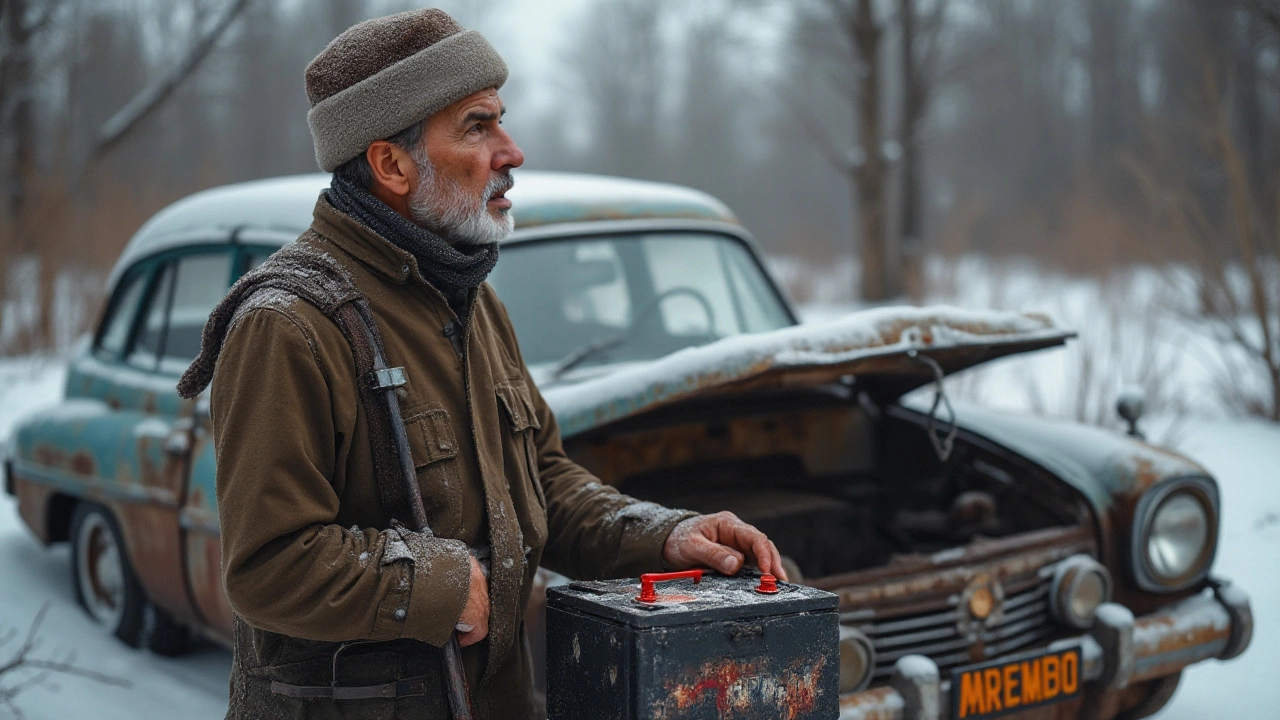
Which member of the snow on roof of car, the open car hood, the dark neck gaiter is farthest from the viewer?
the snow on roof of car

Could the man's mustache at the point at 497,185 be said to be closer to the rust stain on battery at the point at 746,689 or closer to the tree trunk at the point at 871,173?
the rust stain on battery at the point at 746,689

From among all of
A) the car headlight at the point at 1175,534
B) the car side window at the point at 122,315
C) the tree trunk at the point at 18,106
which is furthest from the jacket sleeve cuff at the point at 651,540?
the tree trunk at the point at 18,106

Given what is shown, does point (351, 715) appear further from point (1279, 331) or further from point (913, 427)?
point (1279, 331)

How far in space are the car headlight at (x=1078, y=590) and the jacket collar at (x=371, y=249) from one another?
207 cm

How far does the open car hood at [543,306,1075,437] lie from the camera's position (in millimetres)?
2529

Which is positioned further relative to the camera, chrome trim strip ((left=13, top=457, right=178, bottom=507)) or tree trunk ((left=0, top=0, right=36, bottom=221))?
tree trunk ((left=0, top=0, right=36, bottom=221))

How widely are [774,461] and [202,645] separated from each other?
2167 millimetres

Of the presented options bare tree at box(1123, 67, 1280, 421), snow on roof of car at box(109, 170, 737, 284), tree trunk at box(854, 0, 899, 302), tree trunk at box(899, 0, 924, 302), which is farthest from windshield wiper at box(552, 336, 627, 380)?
tree trunk at box(854, 0, 899, 302)

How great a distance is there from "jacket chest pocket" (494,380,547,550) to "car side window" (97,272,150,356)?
2.92 meters

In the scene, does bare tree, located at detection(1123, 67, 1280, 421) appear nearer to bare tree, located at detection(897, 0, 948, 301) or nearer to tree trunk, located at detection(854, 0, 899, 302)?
bare tree, located at detection(897, 0, 948, 301)

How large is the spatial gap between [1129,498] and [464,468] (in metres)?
2.17

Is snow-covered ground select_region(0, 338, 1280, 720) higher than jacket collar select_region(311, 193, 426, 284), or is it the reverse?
jacket collar select_region(311, 193, 426, 284)

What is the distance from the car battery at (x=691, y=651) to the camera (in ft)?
4.99

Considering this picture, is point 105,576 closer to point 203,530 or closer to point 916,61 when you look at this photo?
point 203,530
